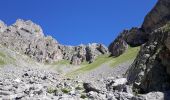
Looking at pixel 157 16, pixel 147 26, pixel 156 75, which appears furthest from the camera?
pixel 147 26

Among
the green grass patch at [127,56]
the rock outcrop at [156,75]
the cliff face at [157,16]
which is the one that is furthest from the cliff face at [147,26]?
the rock outcrop at [156,75]

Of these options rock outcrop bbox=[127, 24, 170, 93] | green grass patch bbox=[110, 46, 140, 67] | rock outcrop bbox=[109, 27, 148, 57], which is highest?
rock outcrop bbox=[109, 27, 148, 57]

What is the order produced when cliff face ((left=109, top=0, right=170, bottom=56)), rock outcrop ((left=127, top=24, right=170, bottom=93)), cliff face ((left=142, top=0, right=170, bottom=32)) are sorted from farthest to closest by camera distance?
1. cliff face ((left=109, top=0, right=170, bottom=56))
2. cliff face ((left=142, top=0, right=170, bottom=32))
3. rock outcrop ((left=127, top=24, right=170, bottom=93))

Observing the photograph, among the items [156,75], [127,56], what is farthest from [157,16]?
[156,75]

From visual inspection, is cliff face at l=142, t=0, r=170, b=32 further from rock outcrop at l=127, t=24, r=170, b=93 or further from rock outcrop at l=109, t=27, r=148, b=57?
rock outcrop at l=127, t=24, r=170, b=93

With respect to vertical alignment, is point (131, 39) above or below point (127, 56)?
above

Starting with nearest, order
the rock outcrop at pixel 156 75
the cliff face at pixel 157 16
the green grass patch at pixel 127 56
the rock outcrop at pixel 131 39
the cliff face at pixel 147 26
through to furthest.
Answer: the rock outcrop at pixel 156 75 < the green grass patch at pixel 127 56 < the cliff face at pixel 157 16 < the cliff face at pixel 147 26 < the rock outcrop at pixel 131 39

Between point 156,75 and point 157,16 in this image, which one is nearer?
point 156,75

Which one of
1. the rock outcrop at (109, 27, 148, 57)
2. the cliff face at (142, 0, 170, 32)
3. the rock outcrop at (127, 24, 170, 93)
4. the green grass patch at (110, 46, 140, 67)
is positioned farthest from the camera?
the rock outcrop at (109, 27, 148, 57)

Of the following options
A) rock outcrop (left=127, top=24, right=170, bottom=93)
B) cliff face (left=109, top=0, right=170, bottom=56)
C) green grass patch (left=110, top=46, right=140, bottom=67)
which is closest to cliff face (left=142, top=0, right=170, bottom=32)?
cliff face (left=109, top=0, right=170, bottom=56)

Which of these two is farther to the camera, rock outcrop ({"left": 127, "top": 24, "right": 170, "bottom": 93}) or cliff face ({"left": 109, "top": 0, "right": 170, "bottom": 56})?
cliff face ({"left": 109, "top": 0, "right": 170, "bottom": 56})

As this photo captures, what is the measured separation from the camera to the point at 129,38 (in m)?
196

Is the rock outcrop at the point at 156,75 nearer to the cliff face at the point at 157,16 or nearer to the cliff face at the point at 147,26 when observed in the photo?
the cliff face at the point at 147,26

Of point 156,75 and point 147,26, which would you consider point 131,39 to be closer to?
point 147,26
